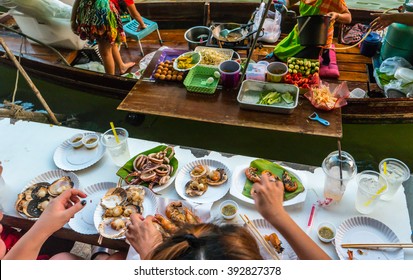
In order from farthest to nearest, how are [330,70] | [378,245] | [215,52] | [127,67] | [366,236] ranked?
[127,67]
[330,70]
[215,52]
[366,236]
[378,245]

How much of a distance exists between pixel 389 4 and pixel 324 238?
697cm

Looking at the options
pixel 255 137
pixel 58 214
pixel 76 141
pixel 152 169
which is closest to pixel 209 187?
pixel 152 169

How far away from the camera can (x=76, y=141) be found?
2.50 metres

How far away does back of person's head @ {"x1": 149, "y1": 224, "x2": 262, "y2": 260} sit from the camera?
136 centimetres

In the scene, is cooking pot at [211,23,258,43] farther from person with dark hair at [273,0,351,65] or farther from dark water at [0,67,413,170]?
dark water at [0,67,413,170]

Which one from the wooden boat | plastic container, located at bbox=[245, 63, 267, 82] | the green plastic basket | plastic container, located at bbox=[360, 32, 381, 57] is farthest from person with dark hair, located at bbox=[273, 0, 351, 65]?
the green plastic basket

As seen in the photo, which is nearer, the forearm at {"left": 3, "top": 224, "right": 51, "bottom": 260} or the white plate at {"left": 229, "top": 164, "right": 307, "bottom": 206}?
the forearm at {"left": 3, "top": 224, "right": 51, "bottom": 260}

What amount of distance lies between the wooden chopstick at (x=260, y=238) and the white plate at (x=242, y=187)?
16 cm

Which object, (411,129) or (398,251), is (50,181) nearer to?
(398,251)

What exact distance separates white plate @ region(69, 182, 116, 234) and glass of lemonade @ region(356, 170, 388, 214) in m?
1.57

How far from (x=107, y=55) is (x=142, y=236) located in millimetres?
3064

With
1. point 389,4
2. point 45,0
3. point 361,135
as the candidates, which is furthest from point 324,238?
point 389,4

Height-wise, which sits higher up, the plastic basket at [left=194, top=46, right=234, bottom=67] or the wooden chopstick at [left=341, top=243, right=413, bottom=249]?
the plastic basket at [left=194, top=46, right=234, bottom=67]

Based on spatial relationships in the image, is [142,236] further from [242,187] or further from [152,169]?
[242,187]
